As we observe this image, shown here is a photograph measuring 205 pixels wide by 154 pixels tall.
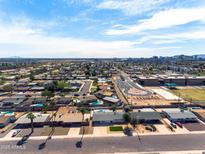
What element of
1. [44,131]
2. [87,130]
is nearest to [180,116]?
[87,130]

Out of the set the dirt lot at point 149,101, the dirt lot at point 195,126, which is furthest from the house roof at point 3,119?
the dirt lot at point 195,126

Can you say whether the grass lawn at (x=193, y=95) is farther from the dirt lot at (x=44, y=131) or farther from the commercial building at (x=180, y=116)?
the dirt lot at (x=44, y=131)

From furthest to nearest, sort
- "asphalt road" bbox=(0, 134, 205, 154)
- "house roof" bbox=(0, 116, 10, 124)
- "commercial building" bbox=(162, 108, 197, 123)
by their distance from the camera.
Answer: "commercial building" bbox=(162, 108, 197, 123), "house roof" bbox=(0, 116, 10, 124), "asphalt road" bbox=(0, 134, 205, 154)

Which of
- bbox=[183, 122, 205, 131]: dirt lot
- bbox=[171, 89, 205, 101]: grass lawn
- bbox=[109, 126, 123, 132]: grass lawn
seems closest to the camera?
bbox=[109, 126, 123, 132]: grass lawn

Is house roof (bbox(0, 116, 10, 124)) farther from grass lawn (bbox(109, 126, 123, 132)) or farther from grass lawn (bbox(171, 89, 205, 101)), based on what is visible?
grass lawn (bbox(171, 89, 205, 101))

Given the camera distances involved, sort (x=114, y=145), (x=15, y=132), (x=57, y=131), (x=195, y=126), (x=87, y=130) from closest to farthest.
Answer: (x=114, y=145)
(x=15, y=132)
(x=57, y=131)
(x=87, y=130)
(x=195, y=126)

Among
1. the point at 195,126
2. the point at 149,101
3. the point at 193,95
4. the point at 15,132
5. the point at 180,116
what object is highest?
the point at 193,95

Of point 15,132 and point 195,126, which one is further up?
point 195,126

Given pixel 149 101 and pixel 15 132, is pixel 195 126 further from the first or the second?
pixel 15 132

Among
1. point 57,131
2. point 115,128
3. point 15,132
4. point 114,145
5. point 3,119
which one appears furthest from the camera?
point 3,119

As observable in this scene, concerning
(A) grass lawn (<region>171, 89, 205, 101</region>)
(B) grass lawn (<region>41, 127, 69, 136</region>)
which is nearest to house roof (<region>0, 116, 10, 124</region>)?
(B) grass lawn (<region>41, 127, 69, 136</region>)
